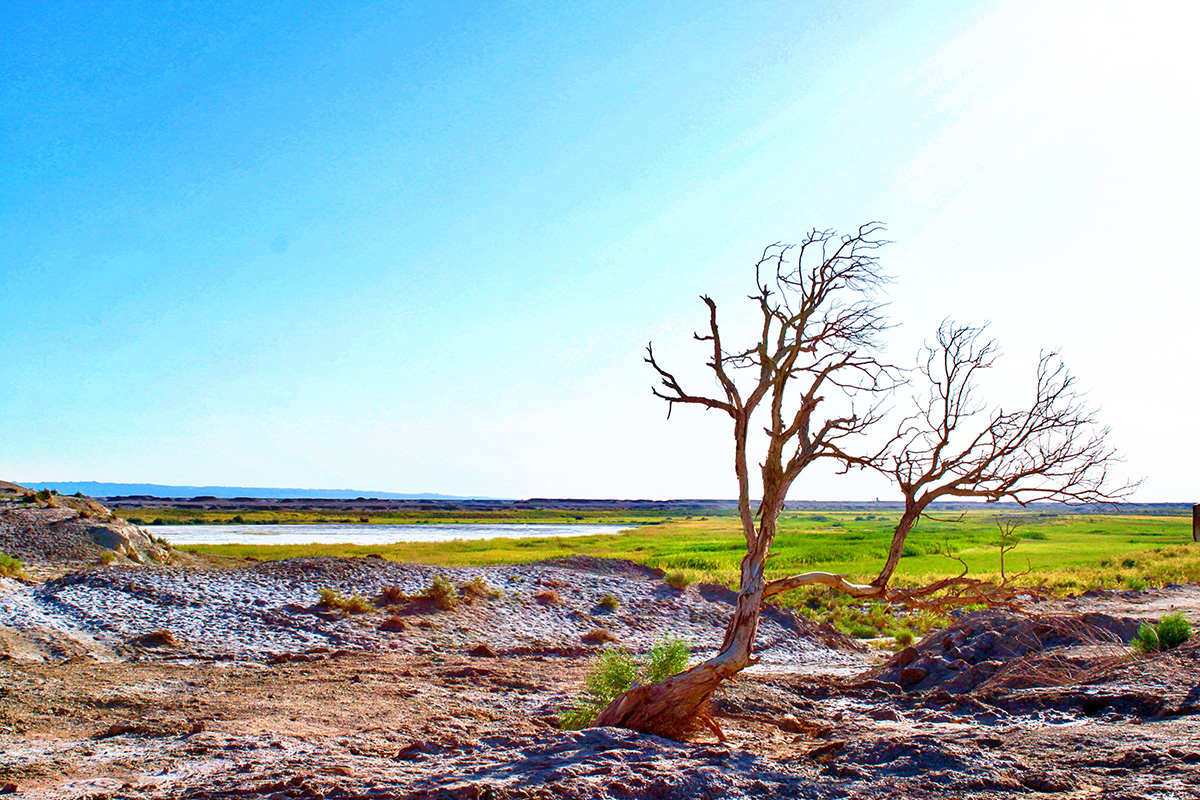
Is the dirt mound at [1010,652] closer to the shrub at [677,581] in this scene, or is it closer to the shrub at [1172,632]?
the shrub at [1172,632]

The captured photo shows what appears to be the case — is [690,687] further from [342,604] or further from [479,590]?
[479,590]

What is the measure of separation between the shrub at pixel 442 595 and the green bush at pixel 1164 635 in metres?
15.7

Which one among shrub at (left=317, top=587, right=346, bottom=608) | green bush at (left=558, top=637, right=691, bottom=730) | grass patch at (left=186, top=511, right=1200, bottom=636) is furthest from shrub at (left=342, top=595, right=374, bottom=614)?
grass patch at (left=186, top=511, right=1200, bottom=636)

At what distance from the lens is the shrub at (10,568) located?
2061 centimetres

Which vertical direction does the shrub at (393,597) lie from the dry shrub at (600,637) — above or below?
above

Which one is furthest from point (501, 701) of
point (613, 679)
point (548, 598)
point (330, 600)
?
point (548, 598)

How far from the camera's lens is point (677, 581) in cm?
2628

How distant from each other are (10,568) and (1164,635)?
26786 millimetres

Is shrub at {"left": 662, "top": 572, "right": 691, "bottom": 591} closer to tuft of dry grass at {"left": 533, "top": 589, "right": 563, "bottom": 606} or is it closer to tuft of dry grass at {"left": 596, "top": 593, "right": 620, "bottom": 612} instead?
tuft of dry grass at {"left": 596, "top": 593, "right": 620, "bottom": 612}

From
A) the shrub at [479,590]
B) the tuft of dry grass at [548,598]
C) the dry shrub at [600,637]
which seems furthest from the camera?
the tuft of dry grass at [548,598]

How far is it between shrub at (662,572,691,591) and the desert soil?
1925 mm

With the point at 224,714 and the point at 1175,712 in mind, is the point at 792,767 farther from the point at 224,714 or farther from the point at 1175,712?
the point at 224,714

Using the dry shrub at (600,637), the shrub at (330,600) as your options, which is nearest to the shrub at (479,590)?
the dry shrub at (600,637)

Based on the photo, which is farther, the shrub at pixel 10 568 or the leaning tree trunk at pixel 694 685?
the shrub at pixel 10 568
